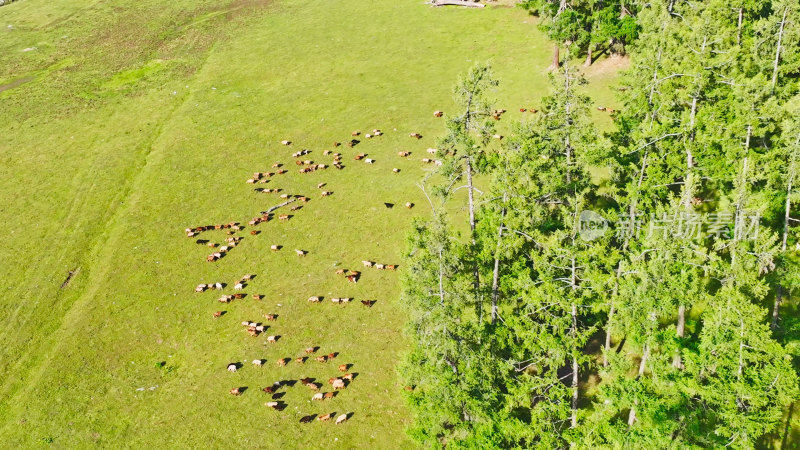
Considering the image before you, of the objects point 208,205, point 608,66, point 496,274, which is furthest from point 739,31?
point 208,205

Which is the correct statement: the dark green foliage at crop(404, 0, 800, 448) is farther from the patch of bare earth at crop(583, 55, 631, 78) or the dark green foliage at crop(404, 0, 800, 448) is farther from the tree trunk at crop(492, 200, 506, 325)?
the patch of bare earth at crop(583, 55, 631, 78)

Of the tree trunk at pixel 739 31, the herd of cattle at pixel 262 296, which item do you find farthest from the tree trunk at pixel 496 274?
the tree trunk at pixel 739 31

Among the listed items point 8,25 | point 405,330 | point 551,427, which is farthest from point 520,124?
point 8,25

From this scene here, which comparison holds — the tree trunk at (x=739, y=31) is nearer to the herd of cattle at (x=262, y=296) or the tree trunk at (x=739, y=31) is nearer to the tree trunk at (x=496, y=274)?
the herd of cattle at (x=262, y=296)

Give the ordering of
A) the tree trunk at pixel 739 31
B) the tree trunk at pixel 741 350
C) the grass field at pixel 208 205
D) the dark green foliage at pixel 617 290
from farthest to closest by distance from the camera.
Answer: the tree trunk at pixel 739 31 < the grass field at pixel 208 205 < the dark green foliage at pixel 617 290 < the tree trunk at pixel 741 350

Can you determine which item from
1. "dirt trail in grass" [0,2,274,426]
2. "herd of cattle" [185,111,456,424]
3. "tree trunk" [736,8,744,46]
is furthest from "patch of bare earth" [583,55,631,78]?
"dirt trail in grass" [0,2,274,426]

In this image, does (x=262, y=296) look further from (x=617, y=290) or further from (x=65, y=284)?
(x=617, y=290)
